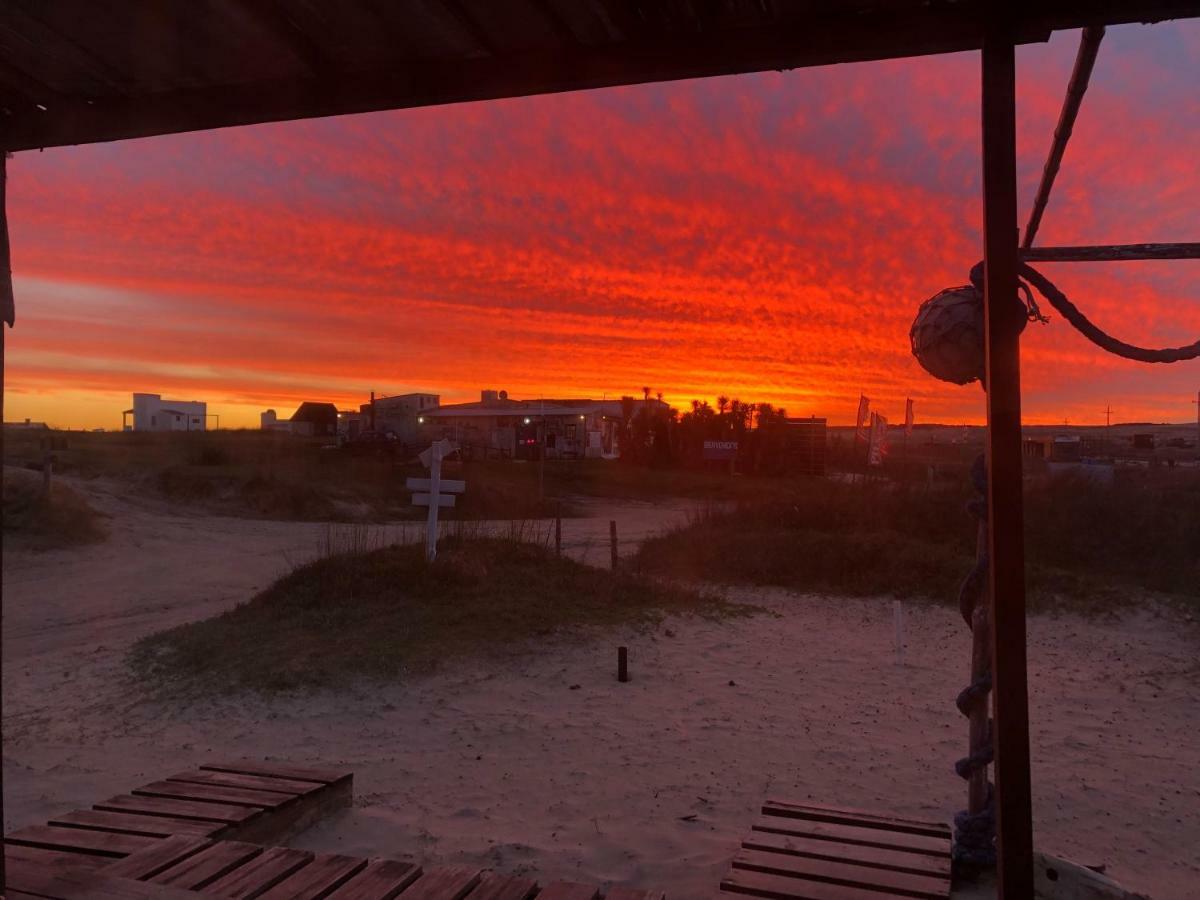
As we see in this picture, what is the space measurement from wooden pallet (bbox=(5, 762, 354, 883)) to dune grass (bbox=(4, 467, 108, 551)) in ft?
40.7

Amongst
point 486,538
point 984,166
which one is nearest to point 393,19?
point 984,166

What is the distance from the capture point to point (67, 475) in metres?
23.1

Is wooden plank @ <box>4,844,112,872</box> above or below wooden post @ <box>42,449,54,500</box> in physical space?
below

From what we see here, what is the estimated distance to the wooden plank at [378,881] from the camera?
3002 millimetres

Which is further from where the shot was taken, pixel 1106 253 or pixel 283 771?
pixel 283 771

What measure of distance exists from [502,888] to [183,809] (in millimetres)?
1742

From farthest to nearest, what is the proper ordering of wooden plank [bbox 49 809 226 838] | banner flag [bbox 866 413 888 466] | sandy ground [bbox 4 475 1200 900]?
banner flag [bbox 866 413 888 466]
sandy ground [bbox 4 475 1200 900]
wooden plank [bbox 49 809 226 838]

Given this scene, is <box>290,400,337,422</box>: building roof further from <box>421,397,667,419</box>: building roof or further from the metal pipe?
the metal pipe

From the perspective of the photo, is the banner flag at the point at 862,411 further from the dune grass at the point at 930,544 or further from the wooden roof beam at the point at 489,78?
the wooden roof beam at the point at 489,78

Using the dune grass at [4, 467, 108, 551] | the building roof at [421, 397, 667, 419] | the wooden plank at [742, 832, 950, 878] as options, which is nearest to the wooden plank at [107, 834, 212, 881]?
the wooden plank at [742, 832, 950, 878]

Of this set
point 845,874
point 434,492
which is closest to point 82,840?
point 845,874

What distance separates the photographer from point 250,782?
4.34 meters

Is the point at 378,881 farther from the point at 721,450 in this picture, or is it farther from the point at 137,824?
the point at 721,450

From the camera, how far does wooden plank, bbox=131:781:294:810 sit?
4.03 metres
